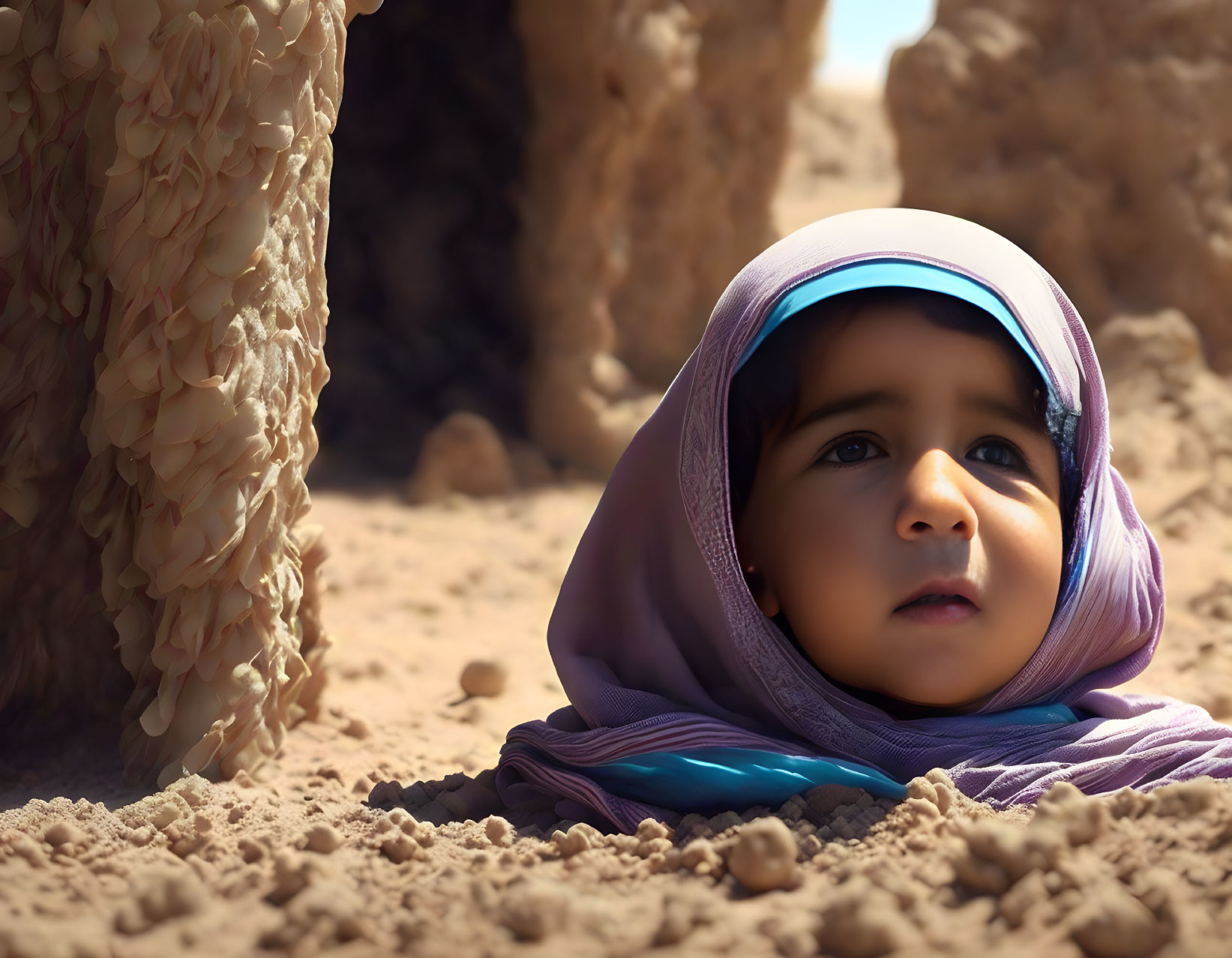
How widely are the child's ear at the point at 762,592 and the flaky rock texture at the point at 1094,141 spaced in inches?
138

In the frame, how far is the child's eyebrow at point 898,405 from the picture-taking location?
1.88 m

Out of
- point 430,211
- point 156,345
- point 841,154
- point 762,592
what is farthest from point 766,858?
point 841,154

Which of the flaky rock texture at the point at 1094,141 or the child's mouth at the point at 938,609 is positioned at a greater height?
the flaky rock texture at the point at 1094,141

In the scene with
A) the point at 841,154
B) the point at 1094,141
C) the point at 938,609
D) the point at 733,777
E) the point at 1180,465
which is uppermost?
the point at 841,154

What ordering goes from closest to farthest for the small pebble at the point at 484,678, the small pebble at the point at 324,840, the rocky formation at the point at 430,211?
the small pebble at the point at 324,840 → the small pebble at the point at 484,678 → the rocky formation at the point at 430,211

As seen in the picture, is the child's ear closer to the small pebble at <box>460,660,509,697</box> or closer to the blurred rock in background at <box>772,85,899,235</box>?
the small pebble at <box>460,660,509,697</box>

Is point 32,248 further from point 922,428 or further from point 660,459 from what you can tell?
point 922,428

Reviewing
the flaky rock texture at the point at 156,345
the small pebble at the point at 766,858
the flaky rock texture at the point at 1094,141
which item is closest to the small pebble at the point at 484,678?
the flaky rock texture at the point at 156,345

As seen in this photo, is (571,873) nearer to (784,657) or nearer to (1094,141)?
(784,657)

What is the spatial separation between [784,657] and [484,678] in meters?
1.36

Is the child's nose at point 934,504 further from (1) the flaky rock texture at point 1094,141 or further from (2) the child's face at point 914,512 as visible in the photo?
(1) the flaky rock texture at point 1094,141

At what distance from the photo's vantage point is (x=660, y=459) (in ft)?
7.04

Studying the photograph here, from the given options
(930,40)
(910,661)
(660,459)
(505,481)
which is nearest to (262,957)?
(910,661)

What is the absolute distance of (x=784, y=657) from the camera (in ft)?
6.38
